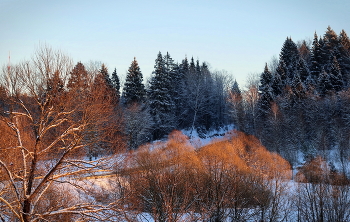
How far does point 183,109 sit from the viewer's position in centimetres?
5000

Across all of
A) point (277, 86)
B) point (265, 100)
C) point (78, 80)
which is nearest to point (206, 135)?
point (265, 100)

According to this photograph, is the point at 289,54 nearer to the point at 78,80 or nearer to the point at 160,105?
the point at 160,105

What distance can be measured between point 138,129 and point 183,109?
1488 centimetres

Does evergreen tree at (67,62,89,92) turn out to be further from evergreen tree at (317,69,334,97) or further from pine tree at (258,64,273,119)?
evergreen tree at (317,69,334,97)

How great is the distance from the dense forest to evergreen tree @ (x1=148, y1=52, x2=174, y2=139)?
0.21 meters

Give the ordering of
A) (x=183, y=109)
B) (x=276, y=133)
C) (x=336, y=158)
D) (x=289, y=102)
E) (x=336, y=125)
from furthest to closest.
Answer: (x=183, y=109)
(x=289, y=102)
(x=276, y=133)
(x=336, y=125)
(x=336, y=158)

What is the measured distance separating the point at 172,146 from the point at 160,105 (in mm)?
15155

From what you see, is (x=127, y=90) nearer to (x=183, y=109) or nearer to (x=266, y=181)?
(x=183, y=109)

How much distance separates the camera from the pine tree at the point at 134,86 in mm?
42469

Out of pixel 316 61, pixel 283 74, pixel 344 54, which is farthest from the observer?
pixel 316 61

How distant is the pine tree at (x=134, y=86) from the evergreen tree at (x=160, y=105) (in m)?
1.73

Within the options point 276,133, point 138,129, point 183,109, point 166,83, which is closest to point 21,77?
point 138,129

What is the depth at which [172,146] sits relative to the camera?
28.3 m

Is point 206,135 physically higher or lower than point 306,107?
lower
